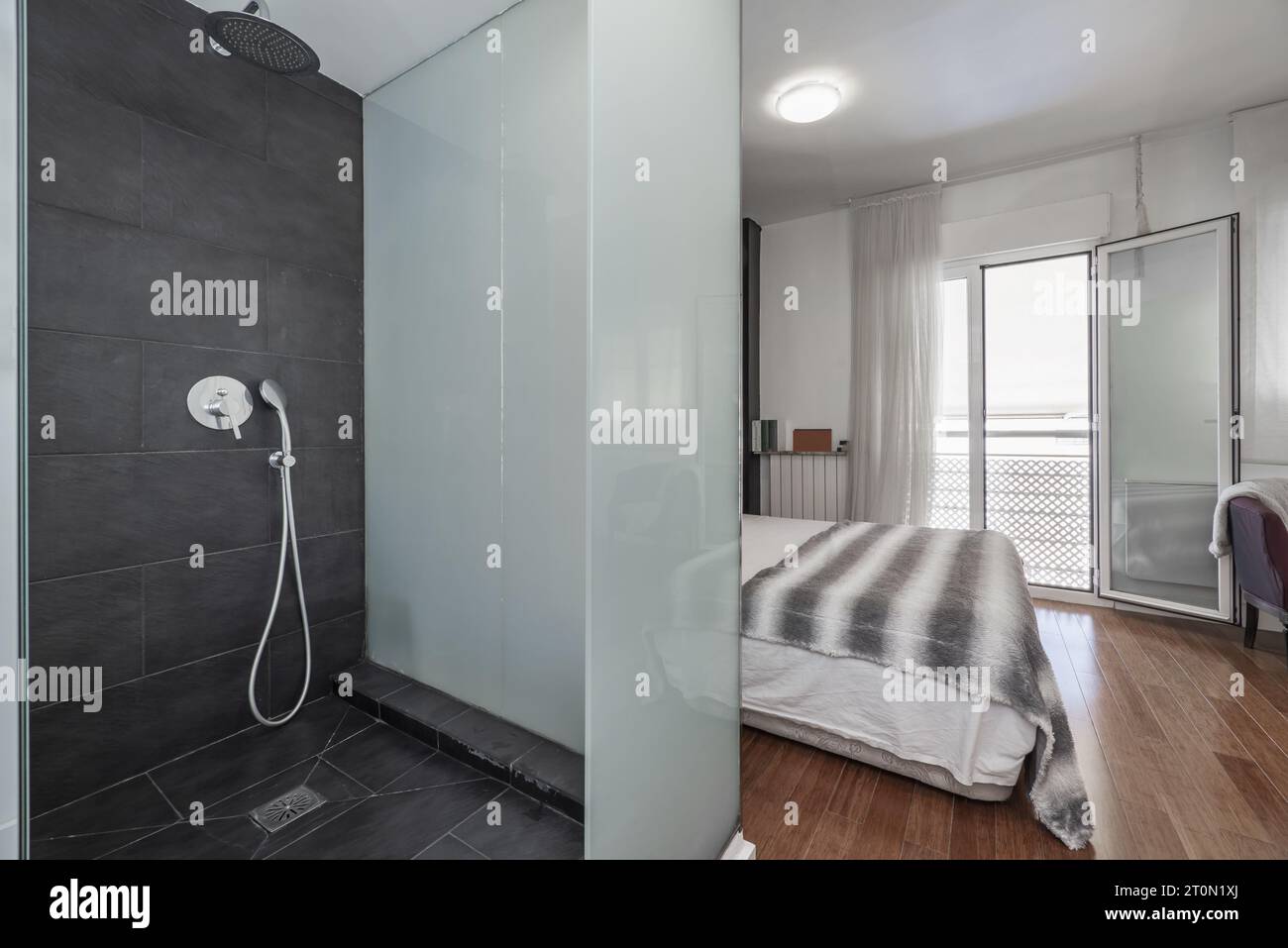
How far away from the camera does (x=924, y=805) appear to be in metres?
1.72

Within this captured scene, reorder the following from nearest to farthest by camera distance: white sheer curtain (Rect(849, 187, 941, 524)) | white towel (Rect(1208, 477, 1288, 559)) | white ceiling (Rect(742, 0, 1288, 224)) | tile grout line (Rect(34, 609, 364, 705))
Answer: tile grout line (Rect(34, 609, 364, 705)), white ceiling (Rect(742, 0, 1288, 224)), white towel (Rect(1208, 477, 1288, 559)), white sheer curtain (Rect(849, 187, 941, 524))

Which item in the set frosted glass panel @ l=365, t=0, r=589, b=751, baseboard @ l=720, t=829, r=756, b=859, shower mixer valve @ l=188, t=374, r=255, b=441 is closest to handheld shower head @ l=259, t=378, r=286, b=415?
shower mixer valve @ l=188, t=374, r=255, b=441

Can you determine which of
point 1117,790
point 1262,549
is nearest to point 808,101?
point 1262,549

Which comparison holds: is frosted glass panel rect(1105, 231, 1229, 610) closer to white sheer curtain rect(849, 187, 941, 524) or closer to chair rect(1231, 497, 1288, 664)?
chair rect(1231, 497, 1288, 664)

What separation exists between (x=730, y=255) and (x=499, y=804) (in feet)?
5.25

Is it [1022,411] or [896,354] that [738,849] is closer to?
[896,354]

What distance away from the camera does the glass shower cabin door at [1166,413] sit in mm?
3123

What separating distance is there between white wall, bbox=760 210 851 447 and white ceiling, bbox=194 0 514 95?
10.6 feet

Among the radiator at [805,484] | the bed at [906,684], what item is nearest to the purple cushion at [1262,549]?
the bed at [906,684]

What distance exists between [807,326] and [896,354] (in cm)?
76

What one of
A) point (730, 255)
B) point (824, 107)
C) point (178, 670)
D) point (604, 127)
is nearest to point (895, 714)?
point (730, 255)

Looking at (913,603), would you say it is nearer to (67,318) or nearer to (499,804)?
(499,804)

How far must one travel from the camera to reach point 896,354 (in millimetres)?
4047

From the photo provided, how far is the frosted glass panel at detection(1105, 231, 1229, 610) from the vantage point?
10.4 ft
